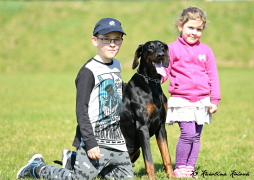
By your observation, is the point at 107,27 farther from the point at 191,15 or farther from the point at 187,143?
the point at 187,143

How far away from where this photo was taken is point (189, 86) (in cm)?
397

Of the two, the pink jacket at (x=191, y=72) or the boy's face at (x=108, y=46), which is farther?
the pink jacket at (x=191, y=72)

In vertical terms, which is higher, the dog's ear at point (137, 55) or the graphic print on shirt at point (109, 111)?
the dog's ear at point (137, 55)

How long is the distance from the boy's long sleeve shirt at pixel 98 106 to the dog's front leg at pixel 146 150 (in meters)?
0.26

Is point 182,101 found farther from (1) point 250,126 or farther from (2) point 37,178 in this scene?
(1) point 250,126

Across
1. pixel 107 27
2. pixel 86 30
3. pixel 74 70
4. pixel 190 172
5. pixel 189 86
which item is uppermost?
pixel 86 30

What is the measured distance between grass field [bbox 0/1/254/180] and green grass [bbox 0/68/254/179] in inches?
0.6

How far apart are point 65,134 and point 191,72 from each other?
143 inches

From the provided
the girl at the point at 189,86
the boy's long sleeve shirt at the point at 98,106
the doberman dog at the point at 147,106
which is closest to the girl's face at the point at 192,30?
the girl at the point at 189,86

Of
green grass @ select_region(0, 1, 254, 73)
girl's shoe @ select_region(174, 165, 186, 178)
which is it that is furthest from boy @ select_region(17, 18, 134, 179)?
green grass @ select_region(0, 1, 254, 73)

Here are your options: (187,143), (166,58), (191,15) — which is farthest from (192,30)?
(187,143)

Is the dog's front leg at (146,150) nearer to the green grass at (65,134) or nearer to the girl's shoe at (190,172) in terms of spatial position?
the green grass at (65,134)

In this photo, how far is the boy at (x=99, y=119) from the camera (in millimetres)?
3367

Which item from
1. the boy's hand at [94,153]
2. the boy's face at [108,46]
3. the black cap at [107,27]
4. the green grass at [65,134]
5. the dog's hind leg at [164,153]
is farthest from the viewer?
the green grass at [65,134]
